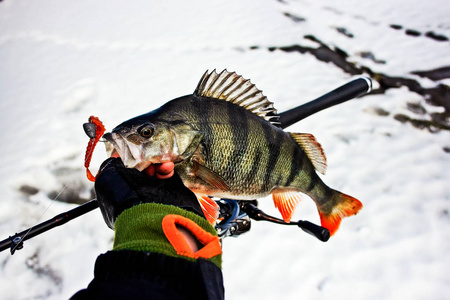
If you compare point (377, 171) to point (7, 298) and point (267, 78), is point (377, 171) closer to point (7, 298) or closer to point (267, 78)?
point (267, 78)

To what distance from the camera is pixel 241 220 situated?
4.65 feet

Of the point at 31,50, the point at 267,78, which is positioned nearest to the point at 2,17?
the point at 31,50

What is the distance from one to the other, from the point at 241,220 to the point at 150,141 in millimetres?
628

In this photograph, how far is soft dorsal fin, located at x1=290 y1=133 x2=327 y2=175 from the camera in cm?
129

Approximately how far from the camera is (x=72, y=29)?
3.37 m

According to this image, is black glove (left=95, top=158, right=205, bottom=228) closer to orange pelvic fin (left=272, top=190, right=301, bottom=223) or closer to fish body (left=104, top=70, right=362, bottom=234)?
fish body (left=104, top=70, right=362, bottom=234)

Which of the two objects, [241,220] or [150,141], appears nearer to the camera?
[150,141]

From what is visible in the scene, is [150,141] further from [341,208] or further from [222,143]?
[341,208]

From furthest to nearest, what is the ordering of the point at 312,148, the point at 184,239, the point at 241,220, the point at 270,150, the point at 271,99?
the point at 271,99
the point at 241,220
the point at 312,148
the point at 270,150
the point at 184,239

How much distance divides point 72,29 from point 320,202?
10.5 ft

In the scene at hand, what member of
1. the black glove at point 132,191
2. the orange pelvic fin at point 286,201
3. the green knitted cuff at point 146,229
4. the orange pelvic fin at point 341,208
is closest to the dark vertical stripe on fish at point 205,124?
the black glove at point 132,191

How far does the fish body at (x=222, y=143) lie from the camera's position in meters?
0.99

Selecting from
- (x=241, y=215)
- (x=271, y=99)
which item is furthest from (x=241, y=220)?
(x=271, y=99)

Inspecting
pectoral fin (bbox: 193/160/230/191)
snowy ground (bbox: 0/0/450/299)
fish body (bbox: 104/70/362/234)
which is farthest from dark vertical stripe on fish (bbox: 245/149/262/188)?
snowy ground (bbox: 0/0/450/299)
